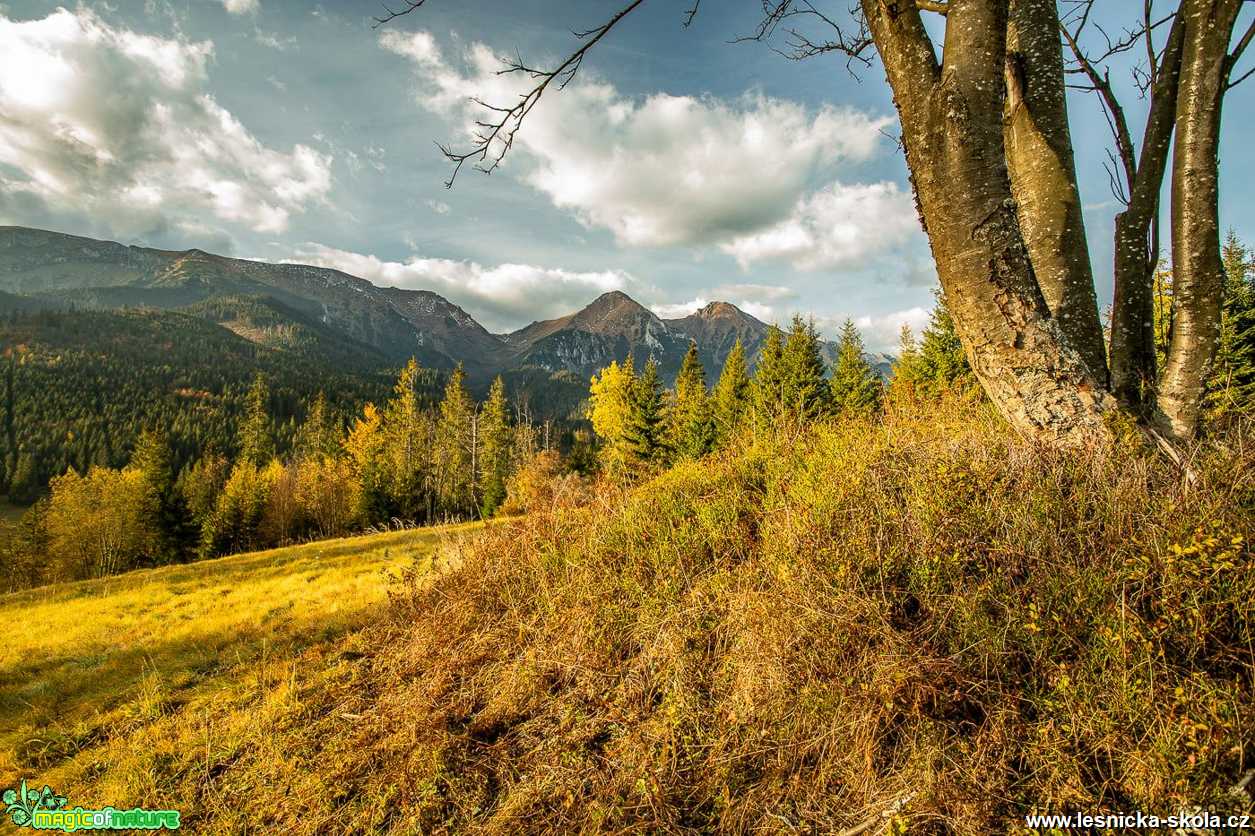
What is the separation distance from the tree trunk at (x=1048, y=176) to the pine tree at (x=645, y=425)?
78.8 ft

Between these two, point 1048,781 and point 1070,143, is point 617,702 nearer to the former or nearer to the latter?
point 1048,781

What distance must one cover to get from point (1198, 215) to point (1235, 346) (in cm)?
1835

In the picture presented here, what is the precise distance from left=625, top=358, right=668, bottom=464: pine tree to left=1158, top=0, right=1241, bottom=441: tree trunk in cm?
2414

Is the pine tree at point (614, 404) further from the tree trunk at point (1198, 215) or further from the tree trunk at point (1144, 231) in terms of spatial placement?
the tree trunk at point (1198, 215)

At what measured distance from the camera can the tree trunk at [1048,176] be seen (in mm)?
2898

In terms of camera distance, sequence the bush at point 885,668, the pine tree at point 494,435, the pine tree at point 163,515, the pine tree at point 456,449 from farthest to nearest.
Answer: the pine tree at point 494,435
the pine tree at point 456,449
the pine tree at point 163,515
the bush at point 885,668

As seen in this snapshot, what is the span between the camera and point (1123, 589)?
6.70 ft

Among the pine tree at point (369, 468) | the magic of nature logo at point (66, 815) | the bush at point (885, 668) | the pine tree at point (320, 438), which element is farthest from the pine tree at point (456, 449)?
the bush at point (885, 668)

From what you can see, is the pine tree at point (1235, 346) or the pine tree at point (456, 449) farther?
the pine tree at point (456, 449)

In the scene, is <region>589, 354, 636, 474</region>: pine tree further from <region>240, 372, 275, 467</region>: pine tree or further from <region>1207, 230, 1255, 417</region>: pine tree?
<region>240, 372, 275, 467</region>: pine tree

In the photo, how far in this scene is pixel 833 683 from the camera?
227 cm

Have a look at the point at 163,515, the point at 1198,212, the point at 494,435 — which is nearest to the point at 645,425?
the point at 494,435

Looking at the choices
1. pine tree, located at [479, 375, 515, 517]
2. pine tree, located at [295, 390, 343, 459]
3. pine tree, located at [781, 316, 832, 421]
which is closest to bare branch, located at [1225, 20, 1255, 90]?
pine tree, located at [781, 316, 832, 421]

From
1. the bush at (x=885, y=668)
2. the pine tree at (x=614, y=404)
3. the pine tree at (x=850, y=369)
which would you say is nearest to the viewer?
the bush at (x=885, y=668)
